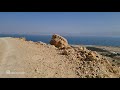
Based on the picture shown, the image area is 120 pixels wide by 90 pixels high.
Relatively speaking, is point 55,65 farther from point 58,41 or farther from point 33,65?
point 58,41

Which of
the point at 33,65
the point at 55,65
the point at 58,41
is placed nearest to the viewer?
the point at 33,65

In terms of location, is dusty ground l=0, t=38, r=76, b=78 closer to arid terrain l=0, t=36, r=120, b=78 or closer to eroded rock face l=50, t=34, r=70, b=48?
arid terrain l=0, t=36, r=120, b=78

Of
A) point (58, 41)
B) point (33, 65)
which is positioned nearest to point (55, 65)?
point (33, 65)

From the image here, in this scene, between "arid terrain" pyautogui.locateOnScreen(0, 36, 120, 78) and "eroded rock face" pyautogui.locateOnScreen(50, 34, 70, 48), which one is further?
"eroded rock face" pyautogui.locateOnScreen(50, 34, 70, 48)

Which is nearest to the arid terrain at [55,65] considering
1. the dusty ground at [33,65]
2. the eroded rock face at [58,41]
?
the dusty ground at [33,65]

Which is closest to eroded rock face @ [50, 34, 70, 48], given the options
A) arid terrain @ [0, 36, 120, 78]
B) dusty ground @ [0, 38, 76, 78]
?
arid terrain @ [0, 36, 120, 78]

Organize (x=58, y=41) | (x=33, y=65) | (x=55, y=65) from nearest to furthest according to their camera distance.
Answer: (x=33, y=65) < (x=55, y=65) < (x=58, y=41)

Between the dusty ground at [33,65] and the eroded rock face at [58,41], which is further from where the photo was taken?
the eroded rock face at [58,41]

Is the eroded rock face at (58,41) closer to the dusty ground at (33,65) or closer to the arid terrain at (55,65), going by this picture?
the arid terrain at (55,65)

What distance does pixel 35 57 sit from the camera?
6.50 meters

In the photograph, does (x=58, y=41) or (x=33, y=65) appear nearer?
(x=33, y=65)

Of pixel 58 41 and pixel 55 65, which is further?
pixel 58 41
